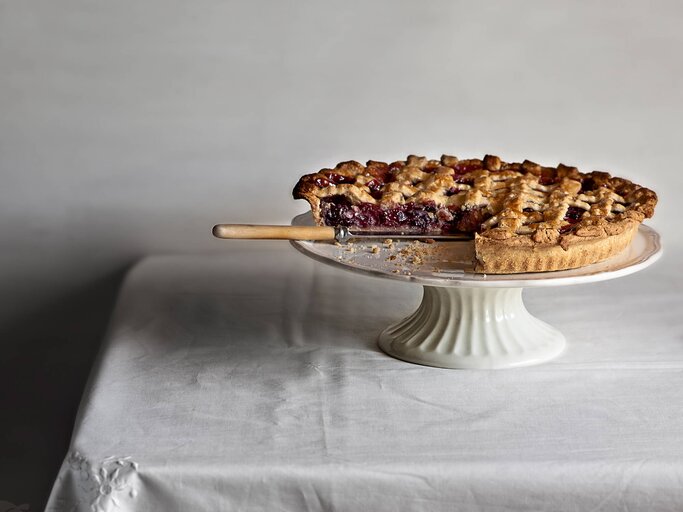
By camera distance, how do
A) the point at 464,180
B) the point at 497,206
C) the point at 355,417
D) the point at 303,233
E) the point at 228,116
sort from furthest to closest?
the point at 228,116
the point at 464,180
the point at 497,206
the point at 303,233
the point at 355,417

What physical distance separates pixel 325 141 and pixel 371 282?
47 cm

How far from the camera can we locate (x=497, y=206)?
139 centimetres

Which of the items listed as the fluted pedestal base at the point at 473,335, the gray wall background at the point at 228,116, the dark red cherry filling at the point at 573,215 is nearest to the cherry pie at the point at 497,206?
the dark red cherry filling at the point at 573,215

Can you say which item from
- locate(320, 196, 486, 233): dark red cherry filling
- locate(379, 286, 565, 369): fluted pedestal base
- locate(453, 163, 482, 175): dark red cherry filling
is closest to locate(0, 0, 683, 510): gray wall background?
locate(453, 163, 482, 175): dark red cherry filling

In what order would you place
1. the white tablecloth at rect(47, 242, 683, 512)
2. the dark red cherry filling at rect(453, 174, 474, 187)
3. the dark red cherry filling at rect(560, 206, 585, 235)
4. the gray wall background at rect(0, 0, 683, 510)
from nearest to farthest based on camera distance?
the white tablecloth at rect(47, 242, 683, 512) < the dark red cherry filling at rect(560, 206, 585, 235) < the dark red cherry filling at rect(453, 174, 474, 187) < the gray wall background at rect(0, 0, 683, 510)

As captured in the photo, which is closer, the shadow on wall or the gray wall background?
the gray wall background

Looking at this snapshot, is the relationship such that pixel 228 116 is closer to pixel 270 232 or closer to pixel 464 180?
pixel 464 180

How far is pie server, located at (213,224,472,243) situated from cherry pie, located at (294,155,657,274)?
0.04m

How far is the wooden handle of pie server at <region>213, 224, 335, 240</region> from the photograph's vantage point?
49.0 inches

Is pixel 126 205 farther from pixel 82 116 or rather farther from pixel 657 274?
pixel 657 274

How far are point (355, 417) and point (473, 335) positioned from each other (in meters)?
0.26

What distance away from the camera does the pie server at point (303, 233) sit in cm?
125

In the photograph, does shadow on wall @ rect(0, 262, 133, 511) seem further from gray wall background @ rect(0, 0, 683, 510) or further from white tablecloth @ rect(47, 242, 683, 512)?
white tablecloth @ rect(47, 242, 683, 512)

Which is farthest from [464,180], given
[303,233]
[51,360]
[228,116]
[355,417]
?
[51,360]
